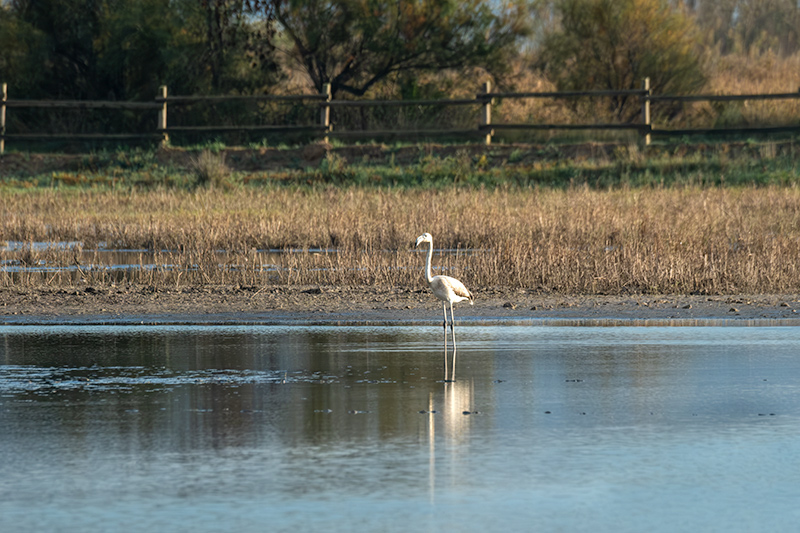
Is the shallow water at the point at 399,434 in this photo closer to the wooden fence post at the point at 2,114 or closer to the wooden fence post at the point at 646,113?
the wooden fence post at the point at 646,113

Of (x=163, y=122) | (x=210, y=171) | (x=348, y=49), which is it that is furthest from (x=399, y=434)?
(x=348, y=49)

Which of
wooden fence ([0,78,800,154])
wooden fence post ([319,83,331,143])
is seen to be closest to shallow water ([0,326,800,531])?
wooden fence ([0,78,800,154])

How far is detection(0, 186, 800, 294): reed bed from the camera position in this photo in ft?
47.8

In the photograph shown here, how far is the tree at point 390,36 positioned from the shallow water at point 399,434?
25.5 m

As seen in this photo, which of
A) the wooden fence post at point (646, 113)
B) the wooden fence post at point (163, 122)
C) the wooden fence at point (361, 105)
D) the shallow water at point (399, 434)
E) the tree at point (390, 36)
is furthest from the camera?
the tree at point (390, 36)

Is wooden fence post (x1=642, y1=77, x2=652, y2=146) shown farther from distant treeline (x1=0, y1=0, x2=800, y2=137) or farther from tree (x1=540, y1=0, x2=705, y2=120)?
tree (x1=540, y1=0, x2=705, y2=120)

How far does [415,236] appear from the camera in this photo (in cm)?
1919

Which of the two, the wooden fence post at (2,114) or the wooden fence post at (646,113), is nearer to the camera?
the wooden fence post at (646,113)

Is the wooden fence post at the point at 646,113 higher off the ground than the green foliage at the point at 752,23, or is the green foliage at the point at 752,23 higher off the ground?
the green foliage at the point at 752,23

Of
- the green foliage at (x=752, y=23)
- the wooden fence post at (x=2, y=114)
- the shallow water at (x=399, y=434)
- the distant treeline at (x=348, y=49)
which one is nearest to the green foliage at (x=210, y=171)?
the distant treeline at (x=348, y=49)

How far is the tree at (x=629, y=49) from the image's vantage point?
35.3 m

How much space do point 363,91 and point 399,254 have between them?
18.8m

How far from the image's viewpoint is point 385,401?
7684mm

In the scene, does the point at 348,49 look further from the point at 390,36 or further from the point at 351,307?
the point at 351,307
